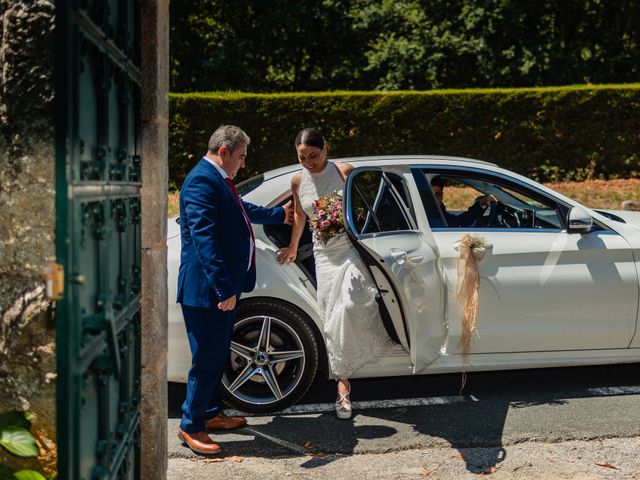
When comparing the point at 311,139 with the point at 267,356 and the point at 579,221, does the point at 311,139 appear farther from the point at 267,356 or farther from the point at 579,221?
the point at 579,221

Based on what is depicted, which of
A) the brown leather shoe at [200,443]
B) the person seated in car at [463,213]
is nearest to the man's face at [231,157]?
the brown leather shoe at [200,443]

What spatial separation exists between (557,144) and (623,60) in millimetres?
6183

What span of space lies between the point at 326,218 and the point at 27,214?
9.45 feet

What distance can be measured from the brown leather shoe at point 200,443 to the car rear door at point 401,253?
1361 mm

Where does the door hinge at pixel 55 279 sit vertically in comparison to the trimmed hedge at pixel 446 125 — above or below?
below

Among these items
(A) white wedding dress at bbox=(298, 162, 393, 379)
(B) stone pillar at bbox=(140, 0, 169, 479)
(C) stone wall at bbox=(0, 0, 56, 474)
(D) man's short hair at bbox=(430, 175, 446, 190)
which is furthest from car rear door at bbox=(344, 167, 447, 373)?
(C) stone wall at bbox=(0, 0, 56, 474)

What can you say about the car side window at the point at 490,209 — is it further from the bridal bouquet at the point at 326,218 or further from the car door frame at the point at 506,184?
the bridal bouquet at the point at 326,218

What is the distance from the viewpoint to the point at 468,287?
6125 mm

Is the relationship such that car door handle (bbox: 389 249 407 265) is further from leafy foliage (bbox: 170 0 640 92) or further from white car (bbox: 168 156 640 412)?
leafy foliage (bbox: 170 0 640 92)

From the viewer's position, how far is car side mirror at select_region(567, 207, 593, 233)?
247 inches

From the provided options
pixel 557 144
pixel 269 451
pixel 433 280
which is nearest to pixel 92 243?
pixel 269 451

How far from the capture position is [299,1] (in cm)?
2412

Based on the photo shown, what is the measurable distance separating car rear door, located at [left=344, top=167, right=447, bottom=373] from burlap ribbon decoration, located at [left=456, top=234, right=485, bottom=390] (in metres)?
0.13

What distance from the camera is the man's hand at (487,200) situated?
22.1ft
